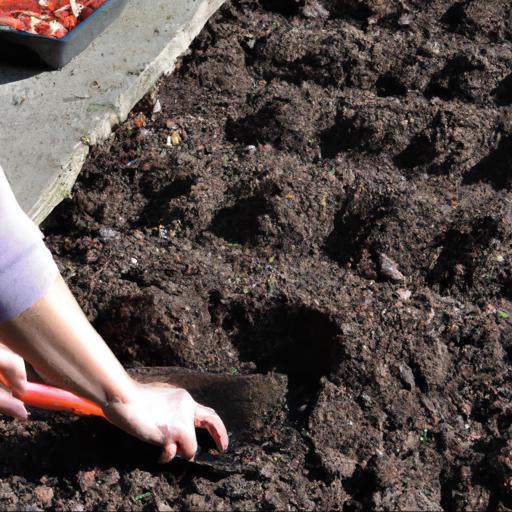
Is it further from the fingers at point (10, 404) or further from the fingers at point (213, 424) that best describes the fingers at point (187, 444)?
the fingers at point (10, 404)

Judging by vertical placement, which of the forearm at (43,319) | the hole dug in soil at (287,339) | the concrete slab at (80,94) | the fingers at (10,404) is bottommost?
the hole dug in soil at (287,339)

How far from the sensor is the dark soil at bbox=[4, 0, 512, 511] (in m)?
2.20

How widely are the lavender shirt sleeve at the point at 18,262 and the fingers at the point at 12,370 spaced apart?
371 mm

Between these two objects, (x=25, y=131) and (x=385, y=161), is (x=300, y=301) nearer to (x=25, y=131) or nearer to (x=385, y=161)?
(x=385, y=161)

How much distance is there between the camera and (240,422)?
2.45m

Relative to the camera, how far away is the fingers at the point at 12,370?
194 centimetres

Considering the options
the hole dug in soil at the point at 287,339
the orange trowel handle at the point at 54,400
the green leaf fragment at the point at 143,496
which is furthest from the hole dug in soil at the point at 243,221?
the green leaf fragment at the point at 143,496

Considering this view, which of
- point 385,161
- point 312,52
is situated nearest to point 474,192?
point 385,161

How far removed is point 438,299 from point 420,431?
0.49m

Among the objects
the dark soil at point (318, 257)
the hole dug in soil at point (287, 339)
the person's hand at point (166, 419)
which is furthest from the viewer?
the hole dug in soil at point (287, 339)

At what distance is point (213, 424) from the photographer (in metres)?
2.33

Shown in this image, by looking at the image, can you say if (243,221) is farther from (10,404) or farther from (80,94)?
(10,404)

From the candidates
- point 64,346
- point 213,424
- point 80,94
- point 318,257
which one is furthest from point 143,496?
point 80,94

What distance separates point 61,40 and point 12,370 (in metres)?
1.79
